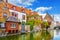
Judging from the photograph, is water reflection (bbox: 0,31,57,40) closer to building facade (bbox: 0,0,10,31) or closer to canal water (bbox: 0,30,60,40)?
canal water (bbox: 0,30,60,40)

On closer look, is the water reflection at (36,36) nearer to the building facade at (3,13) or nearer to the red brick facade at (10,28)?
the red brick facade at (10,28)

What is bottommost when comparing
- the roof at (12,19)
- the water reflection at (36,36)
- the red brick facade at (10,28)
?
the water reflection at (36,36)

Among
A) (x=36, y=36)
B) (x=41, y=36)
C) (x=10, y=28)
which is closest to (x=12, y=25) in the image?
(x=10, y=28)

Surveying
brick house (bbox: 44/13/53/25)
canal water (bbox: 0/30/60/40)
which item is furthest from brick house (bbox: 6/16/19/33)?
brick house (bbox: 44/13/53/25)

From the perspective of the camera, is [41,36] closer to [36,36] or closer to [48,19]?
[36,36]

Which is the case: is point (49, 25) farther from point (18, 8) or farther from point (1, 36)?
point (1, 36)

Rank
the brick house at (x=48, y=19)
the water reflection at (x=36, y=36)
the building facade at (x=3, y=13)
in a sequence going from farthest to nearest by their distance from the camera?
the brick house at (x=48, y=19)
the water reflection at (x=36, y=36)
the building facade at (x=3, y=13)

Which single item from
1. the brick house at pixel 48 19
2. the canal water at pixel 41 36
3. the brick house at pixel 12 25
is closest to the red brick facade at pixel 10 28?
the brick house at pixel 12 25

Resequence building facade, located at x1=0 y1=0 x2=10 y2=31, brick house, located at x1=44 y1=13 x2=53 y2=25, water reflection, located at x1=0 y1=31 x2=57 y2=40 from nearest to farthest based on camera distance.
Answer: building facade, located at x1=0 y1=0 x2=10 y2=31, water reflection, located at x1=0 y1=31 x2=57 y2=40, brick house, located at x1=44 y1=13 x2=53 y2=25

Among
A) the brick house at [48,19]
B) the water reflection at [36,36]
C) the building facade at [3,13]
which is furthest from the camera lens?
the brick house at [48,19]

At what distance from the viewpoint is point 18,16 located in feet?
10.3

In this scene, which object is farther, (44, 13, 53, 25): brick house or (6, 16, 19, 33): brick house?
(44, 13, 53, 25): brick house

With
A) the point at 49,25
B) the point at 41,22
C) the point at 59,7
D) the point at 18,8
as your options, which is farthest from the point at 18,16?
the point at 59,7

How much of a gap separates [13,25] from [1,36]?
15.8 inches
